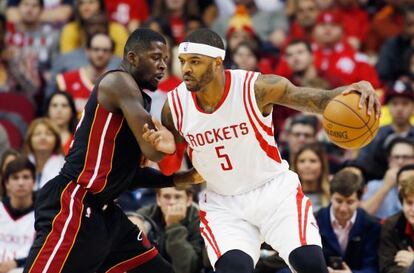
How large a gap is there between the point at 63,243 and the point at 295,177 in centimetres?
162

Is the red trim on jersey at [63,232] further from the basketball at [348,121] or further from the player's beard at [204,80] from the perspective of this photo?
the basketball at [348,121]

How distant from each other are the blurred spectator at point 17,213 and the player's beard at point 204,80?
286 centimetres

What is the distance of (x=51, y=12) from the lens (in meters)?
13.2

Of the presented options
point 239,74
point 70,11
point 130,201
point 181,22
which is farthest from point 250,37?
point 239,74

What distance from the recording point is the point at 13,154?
31.2 feet

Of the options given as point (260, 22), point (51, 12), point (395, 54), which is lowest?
point (395, 54)

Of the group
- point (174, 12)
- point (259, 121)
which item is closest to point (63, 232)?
point (259, 121)

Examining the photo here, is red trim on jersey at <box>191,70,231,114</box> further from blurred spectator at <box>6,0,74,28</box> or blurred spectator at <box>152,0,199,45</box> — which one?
blurred spectator at <box>6,0,74,28</box>

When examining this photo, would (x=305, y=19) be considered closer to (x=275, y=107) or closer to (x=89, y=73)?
(x=275, y=107)

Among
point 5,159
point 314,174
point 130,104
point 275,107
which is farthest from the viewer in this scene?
point 275,107

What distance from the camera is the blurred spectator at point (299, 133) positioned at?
10.1 m

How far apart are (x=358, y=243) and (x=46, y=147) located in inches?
134

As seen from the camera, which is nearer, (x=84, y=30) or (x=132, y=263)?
(x=132, y=263)

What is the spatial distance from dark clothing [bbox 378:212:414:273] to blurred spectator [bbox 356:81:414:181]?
1532 mm
